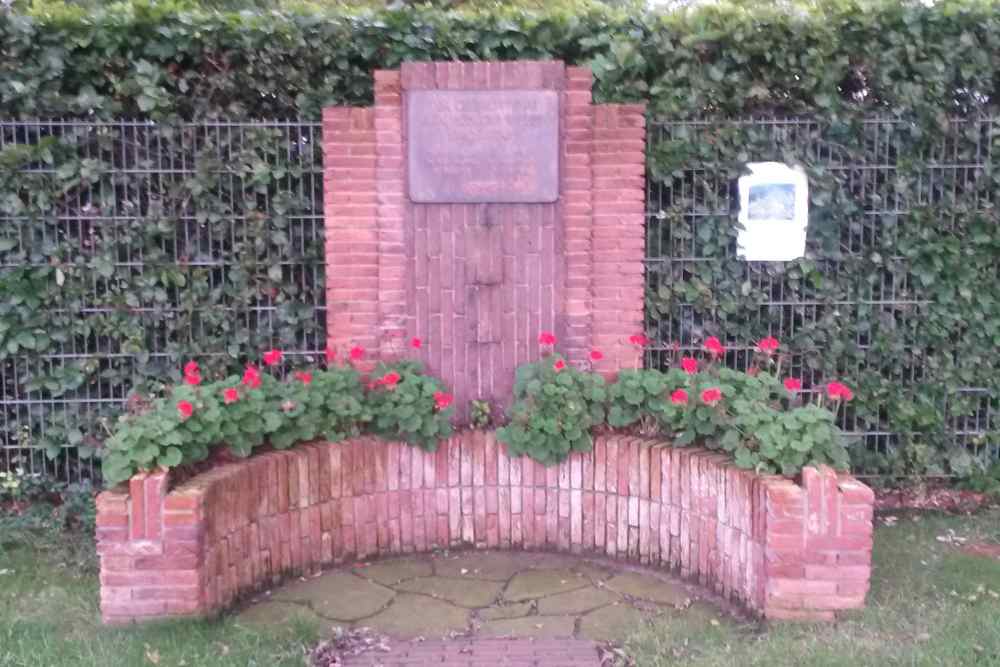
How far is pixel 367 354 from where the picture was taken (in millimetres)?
5215

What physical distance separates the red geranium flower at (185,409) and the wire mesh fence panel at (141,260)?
111cm

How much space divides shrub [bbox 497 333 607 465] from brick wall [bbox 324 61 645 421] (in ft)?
1.00

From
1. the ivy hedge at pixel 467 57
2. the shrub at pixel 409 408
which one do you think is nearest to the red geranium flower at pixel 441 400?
the shrub at pixel 409 408

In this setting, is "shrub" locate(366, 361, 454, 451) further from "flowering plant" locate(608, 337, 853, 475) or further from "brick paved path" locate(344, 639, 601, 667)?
"brick paved path" locate(344, 639, 601, 667)

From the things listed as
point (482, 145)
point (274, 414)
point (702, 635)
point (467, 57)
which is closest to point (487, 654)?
point (702, 635)

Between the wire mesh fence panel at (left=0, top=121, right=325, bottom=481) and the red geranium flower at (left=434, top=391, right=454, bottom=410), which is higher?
the wire mesh fence panel at (left=0, top=121, right=325, bottom=481)

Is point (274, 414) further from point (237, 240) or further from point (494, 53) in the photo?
point (494, 53)

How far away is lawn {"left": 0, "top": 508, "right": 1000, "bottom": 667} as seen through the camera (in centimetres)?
369

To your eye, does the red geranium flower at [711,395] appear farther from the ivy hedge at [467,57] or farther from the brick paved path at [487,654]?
the brick paved path at [487,654]

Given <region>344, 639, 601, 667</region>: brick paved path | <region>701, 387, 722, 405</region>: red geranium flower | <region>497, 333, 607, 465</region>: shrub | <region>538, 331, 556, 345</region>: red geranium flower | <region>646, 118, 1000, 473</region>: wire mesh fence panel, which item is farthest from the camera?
<region>646, 118, 1000, 473</region>: wire mesh fence panel

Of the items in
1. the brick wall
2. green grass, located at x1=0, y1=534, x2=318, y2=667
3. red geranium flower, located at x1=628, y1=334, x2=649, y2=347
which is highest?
the brick wall

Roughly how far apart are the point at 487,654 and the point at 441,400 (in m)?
1.33

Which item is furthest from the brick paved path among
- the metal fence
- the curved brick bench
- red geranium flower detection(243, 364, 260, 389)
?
the metal fence

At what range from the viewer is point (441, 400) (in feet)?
15.8
